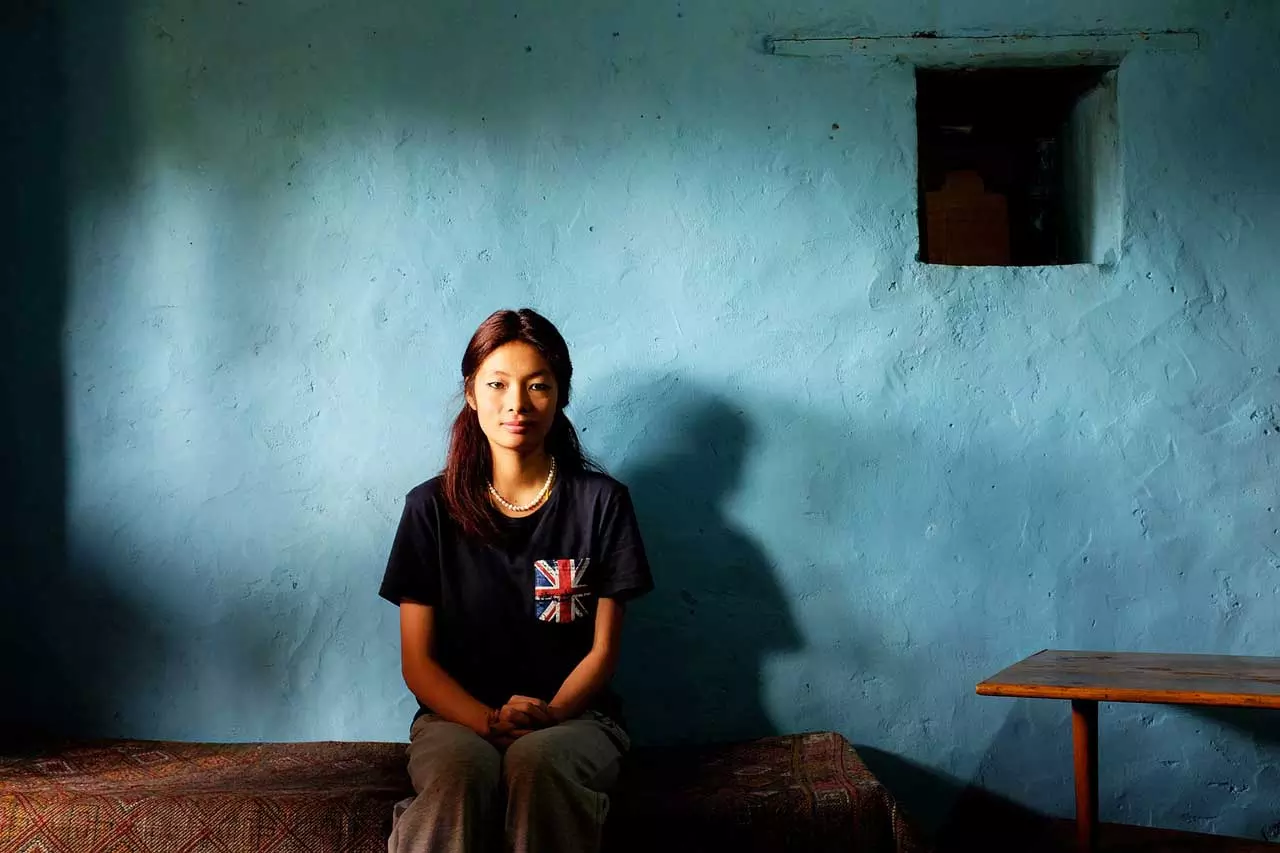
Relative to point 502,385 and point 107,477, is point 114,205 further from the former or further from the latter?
point 502,385

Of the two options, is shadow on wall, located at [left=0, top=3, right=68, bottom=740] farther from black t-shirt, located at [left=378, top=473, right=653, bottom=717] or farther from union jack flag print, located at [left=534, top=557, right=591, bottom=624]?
union jack flag print, located at [left=534, top=557, right=591, bottom=624]

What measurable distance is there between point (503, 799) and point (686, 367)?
1107 millimetres

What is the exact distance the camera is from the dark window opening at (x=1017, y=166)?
253 cm

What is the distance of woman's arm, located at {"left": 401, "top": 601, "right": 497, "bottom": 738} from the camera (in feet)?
6.44

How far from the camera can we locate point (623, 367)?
8.11 feet

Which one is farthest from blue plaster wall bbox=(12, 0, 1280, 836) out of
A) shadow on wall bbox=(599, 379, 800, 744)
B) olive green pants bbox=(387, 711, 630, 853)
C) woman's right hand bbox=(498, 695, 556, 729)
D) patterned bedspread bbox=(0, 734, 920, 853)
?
olive green pants bbox=(387, 711, 630, 853)

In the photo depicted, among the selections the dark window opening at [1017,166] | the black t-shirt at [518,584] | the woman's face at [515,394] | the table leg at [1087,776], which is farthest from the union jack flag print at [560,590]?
the dark window opening at [1017,166]

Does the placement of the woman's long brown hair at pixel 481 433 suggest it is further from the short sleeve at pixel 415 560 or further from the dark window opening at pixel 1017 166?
the dark window opening at pixel 1017 166

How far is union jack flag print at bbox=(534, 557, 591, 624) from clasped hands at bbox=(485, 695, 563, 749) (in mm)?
190

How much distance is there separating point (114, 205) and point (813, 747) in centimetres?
210

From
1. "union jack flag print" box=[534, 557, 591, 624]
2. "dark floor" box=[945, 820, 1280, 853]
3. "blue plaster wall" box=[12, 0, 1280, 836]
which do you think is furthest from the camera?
"blue plaster wall" box=[12, 0, 1280, 836]

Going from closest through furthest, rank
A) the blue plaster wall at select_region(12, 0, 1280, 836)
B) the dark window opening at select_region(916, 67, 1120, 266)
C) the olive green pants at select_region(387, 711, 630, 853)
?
the olive green pants at select_region(387, 711, 630, 853) < the blue plaster wall at select_region(12, 0, 1280, 836) < the dark window opening at select_region(916, 67, 1120, 266)

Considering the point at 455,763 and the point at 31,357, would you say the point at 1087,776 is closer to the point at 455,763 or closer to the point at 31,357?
the point at 455,763

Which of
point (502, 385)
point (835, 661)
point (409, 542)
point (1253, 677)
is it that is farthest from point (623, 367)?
point (1253, 677)
